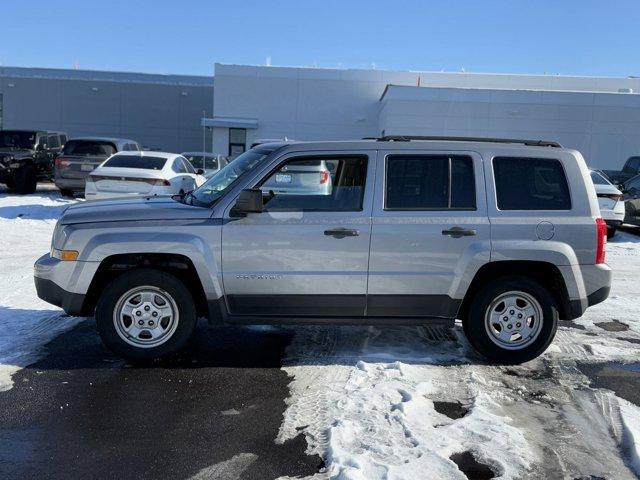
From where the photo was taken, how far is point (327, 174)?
5.45m

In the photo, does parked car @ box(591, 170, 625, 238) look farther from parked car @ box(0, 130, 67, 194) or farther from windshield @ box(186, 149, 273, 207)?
parked car @ box(0, 130, 67, 194)

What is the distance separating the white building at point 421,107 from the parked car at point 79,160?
1355cm

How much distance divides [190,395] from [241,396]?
0.38 m

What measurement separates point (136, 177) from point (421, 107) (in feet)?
59.5

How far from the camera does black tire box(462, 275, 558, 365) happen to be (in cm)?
528

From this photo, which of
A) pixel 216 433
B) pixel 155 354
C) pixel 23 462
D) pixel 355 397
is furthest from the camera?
pixel 155 354

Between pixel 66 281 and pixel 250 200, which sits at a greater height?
pixel 250 200

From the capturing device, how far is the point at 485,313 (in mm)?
5301

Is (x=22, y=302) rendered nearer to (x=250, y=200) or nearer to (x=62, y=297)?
(x=62, y=297)

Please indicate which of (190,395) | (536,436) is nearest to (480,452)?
(536,436)

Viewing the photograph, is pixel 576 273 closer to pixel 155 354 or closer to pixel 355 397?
pixel 355 397

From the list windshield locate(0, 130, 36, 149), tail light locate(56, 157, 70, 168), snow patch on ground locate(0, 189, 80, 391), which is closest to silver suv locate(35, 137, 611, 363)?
snow patch on ground locate(0, 189, 80, 391)

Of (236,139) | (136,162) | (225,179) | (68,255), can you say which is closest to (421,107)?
(236,139)

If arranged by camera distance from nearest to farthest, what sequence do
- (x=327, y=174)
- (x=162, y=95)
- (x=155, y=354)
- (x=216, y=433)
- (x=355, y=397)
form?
(x=216, y=433)
(x=355, y=397)
(x=155, y=354)
(x=327, y=174)
(x=162, y=95)
